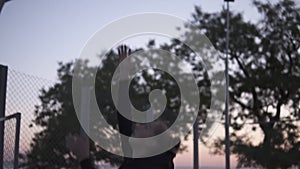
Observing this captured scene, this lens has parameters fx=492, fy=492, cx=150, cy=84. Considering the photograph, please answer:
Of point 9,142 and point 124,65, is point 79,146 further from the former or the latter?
point 9,142

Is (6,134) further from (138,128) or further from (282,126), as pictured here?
(282,126)

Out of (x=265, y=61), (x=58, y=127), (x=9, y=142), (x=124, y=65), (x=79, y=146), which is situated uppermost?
(x=265, y=61)

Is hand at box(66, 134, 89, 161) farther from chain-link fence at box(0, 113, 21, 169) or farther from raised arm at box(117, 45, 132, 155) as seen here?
chain-link fence at box(0, 113, 21, 169)

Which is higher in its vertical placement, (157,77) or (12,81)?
(157,77)

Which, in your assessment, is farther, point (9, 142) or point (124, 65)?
point (9, 142)

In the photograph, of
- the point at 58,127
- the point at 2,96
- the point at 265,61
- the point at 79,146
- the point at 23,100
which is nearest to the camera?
the point at 79,146

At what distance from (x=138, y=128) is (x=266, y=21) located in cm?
1834

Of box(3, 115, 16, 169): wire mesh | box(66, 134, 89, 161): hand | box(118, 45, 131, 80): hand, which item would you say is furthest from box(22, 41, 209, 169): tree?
box(66, 134, 89, 161): hand

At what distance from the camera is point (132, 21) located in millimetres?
4250

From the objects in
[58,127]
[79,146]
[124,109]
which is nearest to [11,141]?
[58,127]

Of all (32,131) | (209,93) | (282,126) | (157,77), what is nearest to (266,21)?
(209,93)

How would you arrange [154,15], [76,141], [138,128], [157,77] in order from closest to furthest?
[76,141]
[138,128]
[154,15]
[157,77]

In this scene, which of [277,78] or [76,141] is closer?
[76,141]

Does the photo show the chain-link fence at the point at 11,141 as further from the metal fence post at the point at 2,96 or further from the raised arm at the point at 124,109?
the raised arm at the point at 124,109
